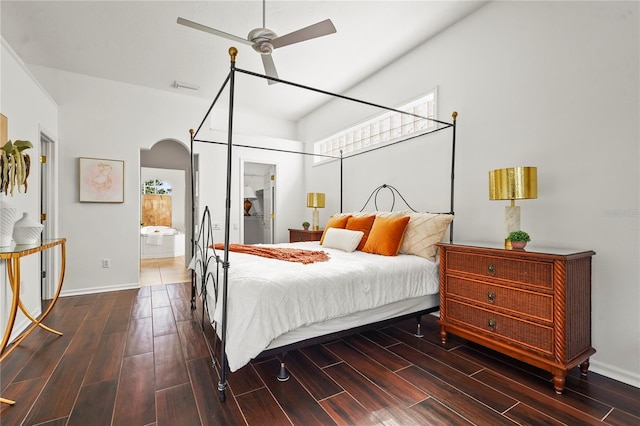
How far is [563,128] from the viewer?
2.32 meters

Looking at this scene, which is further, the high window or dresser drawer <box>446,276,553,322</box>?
the high window

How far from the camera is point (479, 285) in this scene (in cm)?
232

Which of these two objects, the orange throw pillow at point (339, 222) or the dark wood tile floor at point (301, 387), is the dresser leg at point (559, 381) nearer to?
the dark wood tile floor at point (301, 387)

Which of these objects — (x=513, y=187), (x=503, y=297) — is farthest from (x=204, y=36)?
(x=503, y=297)

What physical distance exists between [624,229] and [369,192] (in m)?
2.65

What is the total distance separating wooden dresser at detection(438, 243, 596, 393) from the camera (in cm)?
188

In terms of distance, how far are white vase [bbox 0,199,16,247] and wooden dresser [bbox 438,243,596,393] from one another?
325 cm

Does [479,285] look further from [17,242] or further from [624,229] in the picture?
[17,242]

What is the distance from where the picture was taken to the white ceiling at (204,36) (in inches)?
113

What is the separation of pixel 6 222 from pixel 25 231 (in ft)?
0.81

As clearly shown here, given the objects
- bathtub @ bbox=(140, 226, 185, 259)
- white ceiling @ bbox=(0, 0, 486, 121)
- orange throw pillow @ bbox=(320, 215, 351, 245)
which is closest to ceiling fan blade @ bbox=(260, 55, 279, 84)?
white ceiling @ bbox=(0, 0, 486, 121)

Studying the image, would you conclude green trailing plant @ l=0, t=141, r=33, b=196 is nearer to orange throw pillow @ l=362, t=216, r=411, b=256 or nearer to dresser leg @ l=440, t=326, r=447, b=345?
orange throw pillow @ l=362, t=216, r=411, b=256

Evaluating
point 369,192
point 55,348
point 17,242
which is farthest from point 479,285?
point 17,242

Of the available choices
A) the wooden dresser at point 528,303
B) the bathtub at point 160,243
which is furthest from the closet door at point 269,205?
the wooden dresser at point 528,303
